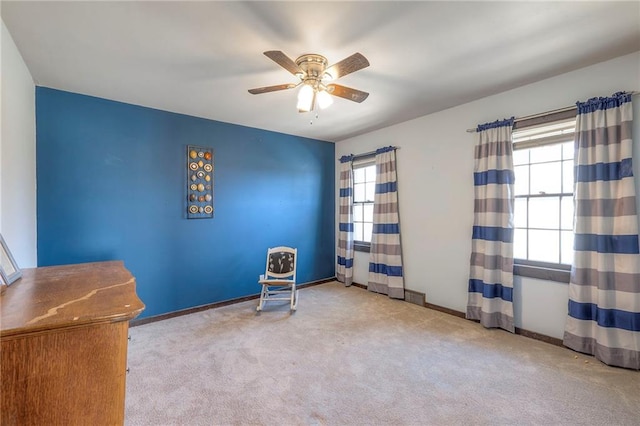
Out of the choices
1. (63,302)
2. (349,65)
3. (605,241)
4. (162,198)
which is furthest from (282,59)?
(605,241)

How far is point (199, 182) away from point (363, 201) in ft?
8.19

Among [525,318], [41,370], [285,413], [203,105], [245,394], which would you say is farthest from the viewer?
[203,105]

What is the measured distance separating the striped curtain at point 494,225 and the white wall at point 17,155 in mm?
3933

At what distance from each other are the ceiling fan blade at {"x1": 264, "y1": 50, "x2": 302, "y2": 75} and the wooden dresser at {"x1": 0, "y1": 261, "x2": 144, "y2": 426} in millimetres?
1474

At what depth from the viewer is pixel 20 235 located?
2137 millimetres

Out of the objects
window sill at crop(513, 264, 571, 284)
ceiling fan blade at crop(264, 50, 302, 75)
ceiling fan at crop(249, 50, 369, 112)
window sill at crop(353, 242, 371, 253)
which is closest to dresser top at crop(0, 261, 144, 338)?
ceiling fan blade at crop(264, 50, 302, 75)

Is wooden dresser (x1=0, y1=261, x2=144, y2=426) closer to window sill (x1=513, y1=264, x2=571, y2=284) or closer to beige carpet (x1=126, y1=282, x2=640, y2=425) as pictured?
beige carpet (x1=126, y1=282, x2=640, y2=425)

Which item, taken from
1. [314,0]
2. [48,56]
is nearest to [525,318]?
[314,0]

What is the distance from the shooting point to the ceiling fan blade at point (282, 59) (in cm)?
164

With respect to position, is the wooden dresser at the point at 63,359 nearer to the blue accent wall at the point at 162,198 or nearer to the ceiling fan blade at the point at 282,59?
the ceiling fan blade at the point at 282,59

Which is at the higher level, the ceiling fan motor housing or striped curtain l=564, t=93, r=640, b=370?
the ceiling fan motor housing

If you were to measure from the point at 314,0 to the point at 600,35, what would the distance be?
200 cm

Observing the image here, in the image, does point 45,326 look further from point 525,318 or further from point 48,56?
point 525,318

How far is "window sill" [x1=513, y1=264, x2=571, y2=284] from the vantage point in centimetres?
251
